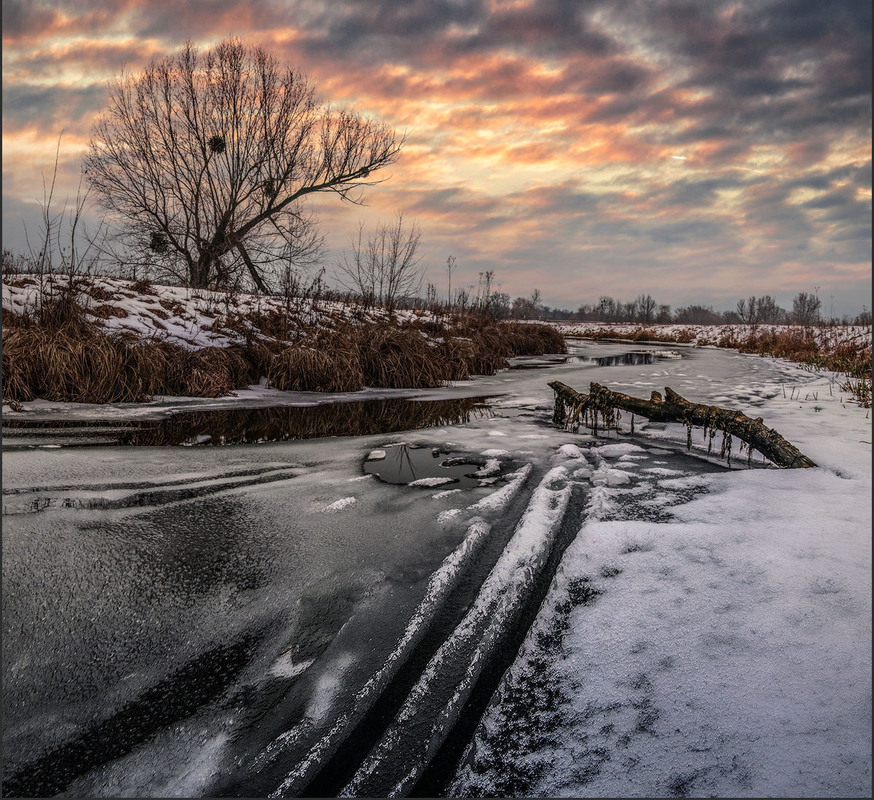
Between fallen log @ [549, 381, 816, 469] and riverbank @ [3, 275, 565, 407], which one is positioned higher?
riverbank @ [3, 275, 565, 407]

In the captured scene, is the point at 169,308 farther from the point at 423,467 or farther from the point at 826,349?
the point at 826,349

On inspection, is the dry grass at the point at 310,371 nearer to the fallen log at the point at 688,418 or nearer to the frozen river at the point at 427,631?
the fallen log at the point at 688,418

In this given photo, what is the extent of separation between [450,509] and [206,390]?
15.5 feet

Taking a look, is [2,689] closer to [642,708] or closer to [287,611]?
[287,611]

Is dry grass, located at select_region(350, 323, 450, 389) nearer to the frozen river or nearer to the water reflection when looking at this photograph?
the water reflection

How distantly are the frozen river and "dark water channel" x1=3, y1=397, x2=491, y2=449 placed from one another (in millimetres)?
826

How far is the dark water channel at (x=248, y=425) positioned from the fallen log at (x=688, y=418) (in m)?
1.00

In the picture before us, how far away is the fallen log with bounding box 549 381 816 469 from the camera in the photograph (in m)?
3.33

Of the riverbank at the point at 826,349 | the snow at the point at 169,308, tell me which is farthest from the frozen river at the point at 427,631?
the riverbank at the point at 826,349

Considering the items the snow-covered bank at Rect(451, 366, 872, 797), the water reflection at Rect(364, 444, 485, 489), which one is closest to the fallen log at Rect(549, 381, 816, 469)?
the snow-covered bank at Rect(451, 366, 872, 797)

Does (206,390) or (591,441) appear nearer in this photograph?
(591,441)

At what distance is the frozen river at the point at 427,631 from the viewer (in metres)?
1.07

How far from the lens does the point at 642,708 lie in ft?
3.97

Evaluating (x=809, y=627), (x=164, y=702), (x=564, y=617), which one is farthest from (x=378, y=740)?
(x=809, y=627)
